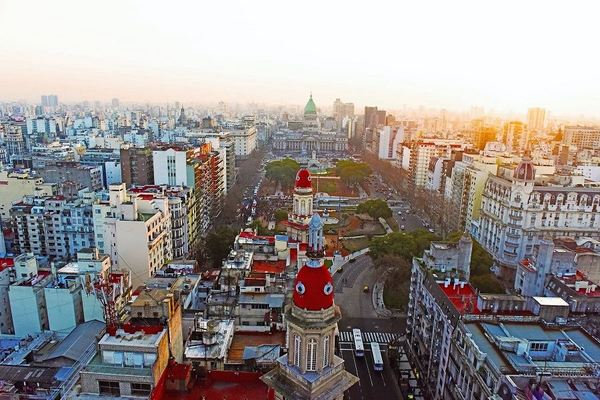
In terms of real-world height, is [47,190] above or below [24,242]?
above

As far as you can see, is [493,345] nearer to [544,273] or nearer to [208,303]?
[544,273]

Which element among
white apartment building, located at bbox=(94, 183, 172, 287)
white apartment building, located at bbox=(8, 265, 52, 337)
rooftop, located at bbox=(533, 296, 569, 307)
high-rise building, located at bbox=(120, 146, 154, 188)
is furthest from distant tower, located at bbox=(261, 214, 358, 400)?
high-rise building, located at bbox=(120, 146, 154, 188)

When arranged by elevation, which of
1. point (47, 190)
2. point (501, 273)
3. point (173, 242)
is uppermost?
point (47, 190)

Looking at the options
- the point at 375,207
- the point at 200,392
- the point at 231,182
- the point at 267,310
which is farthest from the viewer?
the point at 231,182

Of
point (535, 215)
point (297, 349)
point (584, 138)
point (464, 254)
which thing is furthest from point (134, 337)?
point (584, 138)

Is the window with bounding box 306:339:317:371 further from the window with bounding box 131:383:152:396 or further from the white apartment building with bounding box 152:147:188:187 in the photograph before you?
the white apartment building with bounding box 152:147:188:187

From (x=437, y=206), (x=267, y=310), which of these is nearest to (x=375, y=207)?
(x=437, y=206)

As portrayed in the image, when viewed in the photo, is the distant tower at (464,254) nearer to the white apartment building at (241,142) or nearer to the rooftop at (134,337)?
the rooftop at (134,337)

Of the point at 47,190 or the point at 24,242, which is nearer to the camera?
the point at 24,242

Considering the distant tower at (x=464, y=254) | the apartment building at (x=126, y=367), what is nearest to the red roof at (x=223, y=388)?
the apartment building at (x=126, y=367)
